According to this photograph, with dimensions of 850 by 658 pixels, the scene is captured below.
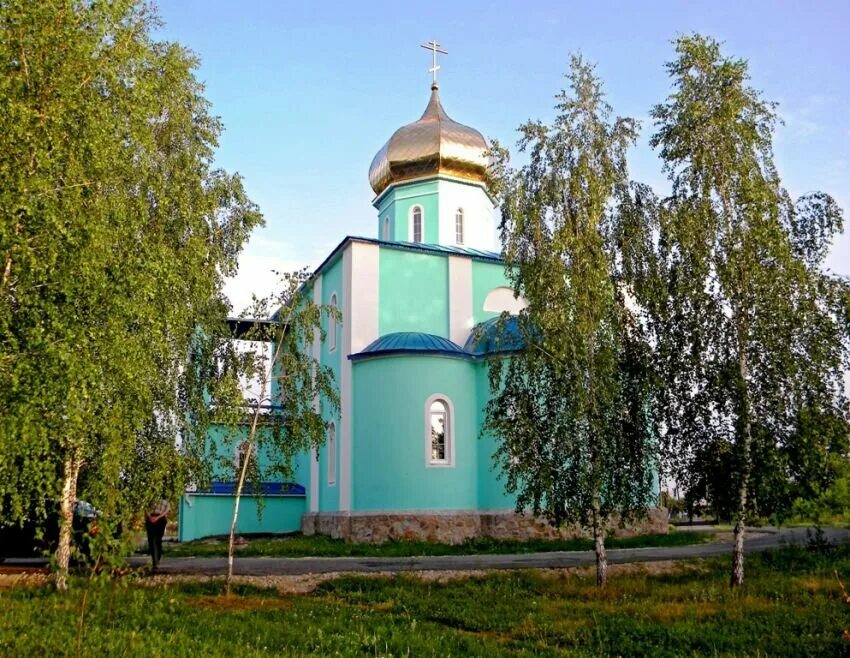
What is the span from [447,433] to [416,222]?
7.45 metres

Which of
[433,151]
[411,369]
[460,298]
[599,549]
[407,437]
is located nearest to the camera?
[599,549]

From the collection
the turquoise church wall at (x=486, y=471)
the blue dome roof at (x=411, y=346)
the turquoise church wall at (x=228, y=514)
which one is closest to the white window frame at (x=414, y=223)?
the blue dome roof at (x=411, y=346)

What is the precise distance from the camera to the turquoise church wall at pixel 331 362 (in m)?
21.6

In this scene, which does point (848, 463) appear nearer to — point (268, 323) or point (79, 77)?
point (268, 323)

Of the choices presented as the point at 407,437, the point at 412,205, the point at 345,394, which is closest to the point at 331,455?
the point at 345,394

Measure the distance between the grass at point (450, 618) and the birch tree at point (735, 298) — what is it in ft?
6.14

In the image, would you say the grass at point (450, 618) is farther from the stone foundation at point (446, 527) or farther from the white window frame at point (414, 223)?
the white window frame at point (414, 223)

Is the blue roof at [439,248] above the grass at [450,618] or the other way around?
above

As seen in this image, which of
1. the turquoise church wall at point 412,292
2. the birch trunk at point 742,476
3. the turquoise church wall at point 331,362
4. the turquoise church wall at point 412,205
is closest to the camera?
the birch trunk at point 742,476

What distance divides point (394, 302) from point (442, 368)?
2744mm

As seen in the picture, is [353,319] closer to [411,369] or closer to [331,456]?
[411,369]

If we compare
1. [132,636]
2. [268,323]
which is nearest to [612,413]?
[268,323]

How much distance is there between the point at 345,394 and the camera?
21.3 m

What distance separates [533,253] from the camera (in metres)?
12.6
